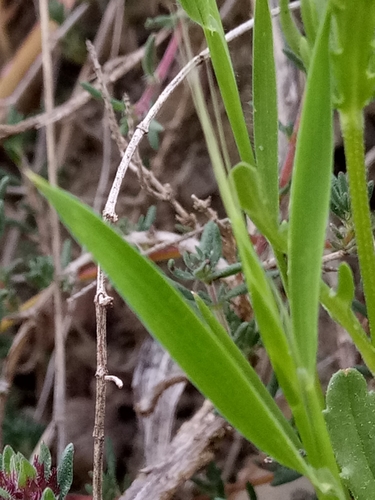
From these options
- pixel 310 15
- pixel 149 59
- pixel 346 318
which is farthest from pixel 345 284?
pixel 149 59

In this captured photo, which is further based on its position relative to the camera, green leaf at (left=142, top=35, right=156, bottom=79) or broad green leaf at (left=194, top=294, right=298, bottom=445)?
green leaf at (left=142, top=35, right=156, bottom=79)

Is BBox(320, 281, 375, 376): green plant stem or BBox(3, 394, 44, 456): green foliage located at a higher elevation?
BBox(3, 394, 44, 456): green foliage

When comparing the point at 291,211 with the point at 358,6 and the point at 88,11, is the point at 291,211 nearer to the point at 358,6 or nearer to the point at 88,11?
the point at 358,6

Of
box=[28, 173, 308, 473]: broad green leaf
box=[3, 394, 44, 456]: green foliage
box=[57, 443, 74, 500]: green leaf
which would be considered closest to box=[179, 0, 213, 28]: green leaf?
box=[28, 173, 308, 473]: broad green leaf

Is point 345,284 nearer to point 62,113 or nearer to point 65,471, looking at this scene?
point 65,471

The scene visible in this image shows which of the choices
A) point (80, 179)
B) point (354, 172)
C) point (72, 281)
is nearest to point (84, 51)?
point (80, 179)

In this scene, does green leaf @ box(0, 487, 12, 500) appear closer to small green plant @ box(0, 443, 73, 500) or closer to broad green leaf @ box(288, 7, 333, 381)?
small green plant @ box(0, 443, 73, 500)
